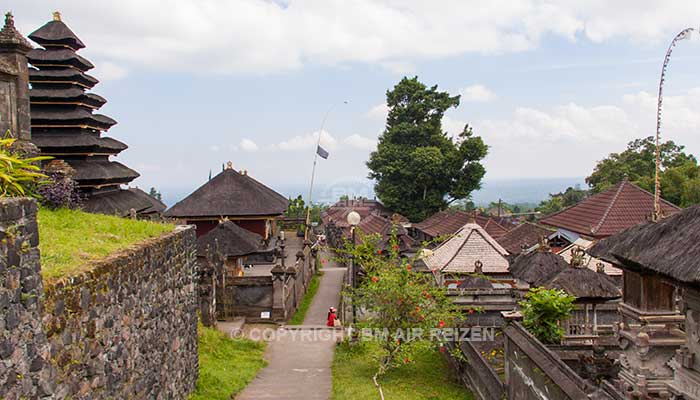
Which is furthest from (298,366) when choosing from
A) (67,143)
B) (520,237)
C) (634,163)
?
(634,163)

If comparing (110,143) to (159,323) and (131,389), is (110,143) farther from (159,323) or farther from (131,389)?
(131,389)

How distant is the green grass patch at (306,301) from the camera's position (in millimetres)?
16422

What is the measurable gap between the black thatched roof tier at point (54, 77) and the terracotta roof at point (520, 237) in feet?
60.7

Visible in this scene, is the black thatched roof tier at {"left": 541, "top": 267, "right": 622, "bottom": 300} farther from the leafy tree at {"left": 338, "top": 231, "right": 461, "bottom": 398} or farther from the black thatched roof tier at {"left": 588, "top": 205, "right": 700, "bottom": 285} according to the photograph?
the black thatched roof tier at {"left": 588, "top": 205, "right": 700, "bottom": 285}

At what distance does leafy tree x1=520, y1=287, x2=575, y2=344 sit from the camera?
344 inches

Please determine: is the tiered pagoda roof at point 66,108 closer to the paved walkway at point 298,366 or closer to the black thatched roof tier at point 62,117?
the black thatched roof tier at point 62,117

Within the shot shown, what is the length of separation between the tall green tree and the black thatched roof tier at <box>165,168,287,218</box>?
1467 centimetres

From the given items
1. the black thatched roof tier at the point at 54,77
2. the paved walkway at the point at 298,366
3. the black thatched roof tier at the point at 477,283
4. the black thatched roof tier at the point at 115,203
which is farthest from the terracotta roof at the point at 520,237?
the black thatched roof tier at the point at 54,77

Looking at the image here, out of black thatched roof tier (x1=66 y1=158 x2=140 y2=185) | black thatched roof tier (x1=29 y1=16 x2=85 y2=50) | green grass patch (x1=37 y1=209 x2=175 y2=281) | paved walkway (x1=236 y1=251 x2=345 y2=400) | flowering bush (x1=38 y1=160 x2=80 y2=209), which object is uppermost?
black thatched roof tier (x1=29 y1=16 x2=85 y2=50)

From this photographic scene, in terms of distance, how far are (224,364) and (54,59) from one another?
10.9 m

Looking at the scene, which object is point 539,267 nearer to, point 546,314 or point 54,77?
point 546,314

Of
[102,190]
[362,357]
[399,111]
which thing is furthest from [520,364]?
[399,111]

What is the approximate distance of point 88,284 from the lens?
16.7ft

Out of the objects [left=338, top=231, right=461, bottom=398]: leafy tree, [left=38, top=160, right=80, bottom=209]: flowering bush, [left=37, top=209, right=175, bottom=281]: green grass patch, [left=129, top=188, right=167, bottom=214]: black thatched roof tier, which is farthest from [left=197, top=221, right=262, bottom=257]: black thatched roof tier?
[left=38, top=160, right=80, bottom=209]: flowering bush
